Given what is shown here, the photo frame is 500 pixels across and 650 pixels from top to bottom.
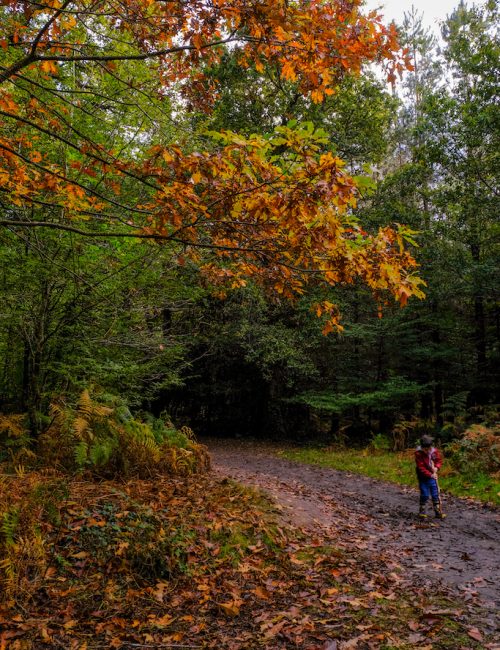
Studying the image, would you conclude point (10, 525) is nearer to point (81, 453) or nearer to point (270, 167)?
point (81, 453)

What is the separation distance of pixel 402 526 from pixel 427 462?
146cm

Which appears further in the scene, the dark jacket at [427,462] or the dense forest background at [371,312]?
the dense forest background at [371,312]

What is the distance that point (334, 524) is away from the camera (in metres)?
7.36

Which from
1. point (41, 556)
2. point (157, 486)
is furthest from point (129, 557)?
point (157, 486)

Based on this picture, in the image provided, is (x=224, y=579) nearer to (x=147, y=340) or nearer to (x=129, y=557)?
(x=129, y=557)

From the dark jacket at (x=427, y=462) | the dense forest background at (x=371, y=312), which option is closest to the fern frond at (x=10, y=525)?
the dense forest background at (x=371, y=312)

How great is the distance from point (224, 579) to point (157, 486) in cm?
231

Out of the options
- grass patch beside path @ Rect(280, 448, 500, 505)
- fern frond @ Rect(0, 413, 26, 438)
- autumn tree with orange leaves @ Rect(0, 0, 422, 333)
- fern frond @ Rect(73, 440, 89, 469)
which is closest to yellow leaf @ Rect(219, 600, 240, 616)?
autumn tree with orange leaves @ Rect(0, 0, 422, 333)

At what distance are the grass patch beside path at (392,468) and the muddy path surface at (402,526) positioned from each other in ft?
1.86

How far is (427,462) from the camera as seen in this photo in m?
8.67

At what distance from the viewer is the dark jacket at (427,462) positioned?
8.57 m

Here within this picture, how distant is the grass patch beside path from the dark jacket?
1.80 meters

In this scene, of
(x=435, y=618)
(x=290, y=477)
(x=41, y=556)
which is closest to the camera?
(x=435, y=618)

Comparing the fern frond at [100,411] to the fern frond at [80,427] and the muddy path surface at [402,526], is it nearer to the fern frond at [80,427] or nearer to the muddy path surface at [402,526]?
the fern frond at [80,427]
